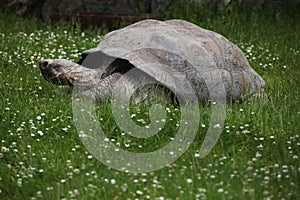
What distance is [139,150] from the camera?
5184 millimetres

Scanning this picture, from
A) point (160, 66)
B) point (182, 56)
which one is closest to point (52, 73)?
point (160, 66)

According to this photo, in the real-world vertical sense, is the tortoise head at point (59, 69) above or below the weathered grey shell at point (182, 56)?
below

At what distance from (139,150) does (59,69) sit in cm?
171

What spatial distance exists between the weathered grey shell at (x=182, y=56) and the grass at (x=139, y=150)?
38 cm

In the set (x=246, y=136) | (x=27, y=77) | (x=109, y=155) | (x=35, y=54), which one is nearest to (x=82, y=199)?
(x=109, y=155)

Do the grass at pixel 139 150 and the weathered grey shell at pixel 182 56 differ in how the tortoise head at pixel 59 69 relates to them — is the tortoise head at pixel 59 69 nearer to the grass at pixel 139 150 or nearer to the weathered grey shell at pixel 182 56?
the grass at pixel 139 150

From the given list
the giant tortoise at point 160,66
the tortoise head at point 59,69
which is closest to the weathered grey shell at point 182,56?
the giant tortoise at point 160,66

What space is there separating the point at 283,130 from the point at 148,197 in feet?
5.64

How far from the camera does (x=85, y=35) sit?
10016 mm

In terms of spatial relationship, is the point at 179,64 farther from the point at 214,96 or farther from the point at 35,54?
the point at 35,54

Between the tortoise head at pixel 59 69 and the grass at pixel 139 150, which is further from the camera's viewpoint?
the tortoise head at pixel 59 69

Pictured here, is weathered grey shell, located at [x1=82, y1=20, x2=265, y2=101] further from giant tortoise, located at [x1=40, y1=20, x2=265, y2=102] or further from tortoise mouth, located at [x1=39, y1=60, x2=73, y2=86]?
tortoise mouth, located at [x1=39, y1=60, x2=73, y2=86]

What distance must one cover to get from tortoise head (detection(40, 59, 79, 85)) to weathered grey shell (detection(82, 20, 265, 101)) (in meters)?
0.30

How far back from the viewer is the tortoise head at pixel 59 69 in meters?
6.51
